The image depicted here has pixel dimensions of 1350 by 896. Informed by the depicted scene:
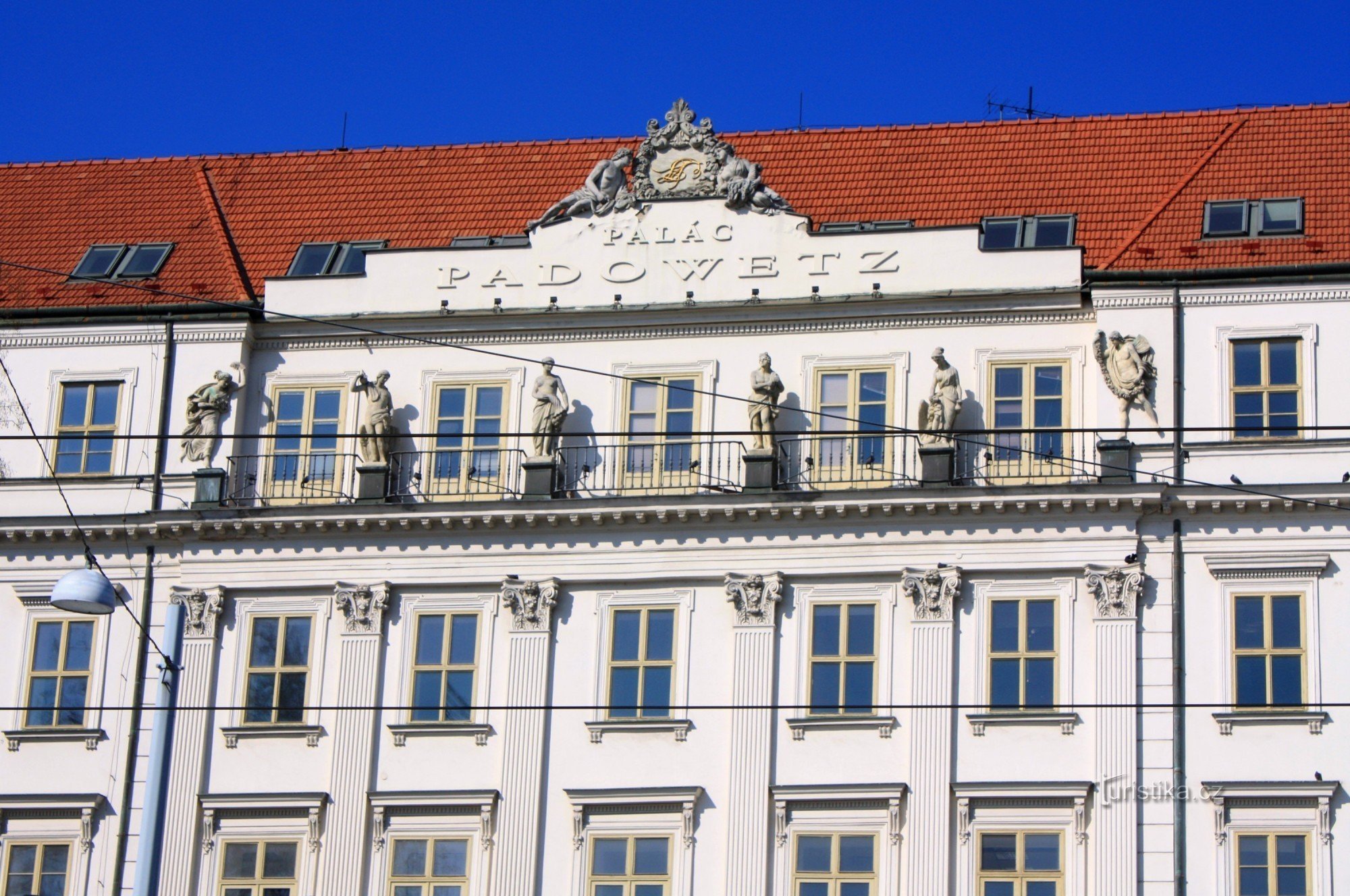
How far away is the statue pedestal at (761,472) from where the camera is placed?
45.5 m

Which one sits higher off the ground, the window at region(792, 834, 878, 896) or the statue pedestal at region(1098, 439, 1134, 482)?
the statue pedestal at region(1098, 439, 1134, 482)

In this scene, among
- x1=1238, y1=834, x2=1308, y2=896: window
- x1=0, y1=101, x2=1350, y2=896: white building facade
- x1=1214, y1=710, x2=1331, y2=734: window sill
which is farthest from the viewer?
x1=0, y1=101, x2=1350, y2=896: white building facade

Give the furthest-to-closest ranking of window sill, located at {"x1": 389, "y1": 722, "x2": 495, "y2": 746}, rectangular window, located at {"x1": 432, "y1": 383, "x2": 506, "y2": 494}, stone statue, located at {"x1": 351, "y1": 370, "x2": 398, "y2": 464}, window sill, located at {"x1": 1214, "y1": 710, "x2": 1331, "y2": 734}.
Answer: stone statue, located at {"x1": 351, "y1": 370, "x2": 398, "y2": 464} < rectangular window, located at {"x1": 432, "y1": 383, "x2": 506, "y2": 494} < window sill, located at {"x1": 389, "y1": 722, "x2": 495, "y2": 746} < window sill, located at {"x1": 1214, "y1": 710, "x2": 1331, "y2": 734}

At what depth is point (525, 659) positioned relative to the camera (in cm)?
4522

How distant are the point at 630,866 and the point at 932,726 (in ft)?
16.7

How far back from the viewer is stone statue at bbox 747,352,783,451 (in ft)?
151

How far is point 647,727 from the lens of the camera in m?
44.3

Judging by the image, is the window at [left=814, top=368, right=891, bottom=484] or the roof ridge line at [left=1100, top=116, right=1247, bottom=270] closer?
the window at [left=814, top=368, right=891, bottom=484]

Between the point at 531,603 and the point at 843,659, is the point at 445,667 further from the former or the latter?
the point at 843,659

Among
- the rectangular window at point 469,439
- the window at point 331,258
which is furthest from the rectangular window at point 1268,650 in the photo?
the window at point 331,258

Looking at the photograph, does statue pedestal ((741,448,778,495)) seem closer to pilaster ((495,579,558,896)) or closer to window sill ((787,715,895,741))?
pilaster ((495,579,558,896))

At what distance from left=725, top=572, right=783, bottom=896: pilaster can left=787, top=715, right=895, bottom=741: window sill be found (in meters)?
0.43

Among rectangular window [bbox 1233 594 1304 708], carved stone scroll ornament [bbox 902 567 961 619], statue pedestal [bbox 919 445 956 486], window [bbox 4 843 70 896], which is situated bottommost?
window [bbox 4 843 70 896]

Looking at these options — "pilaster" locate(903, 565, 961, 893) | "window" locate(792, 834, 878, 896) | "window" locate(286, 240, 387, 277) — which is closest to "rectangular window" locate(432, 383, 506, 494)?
"window" locate(286, 240, 387, 277)
